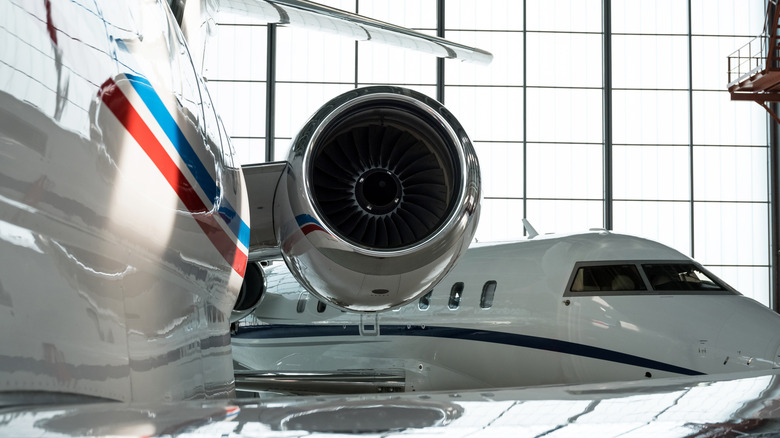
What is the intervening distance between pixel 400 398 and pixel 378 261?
3172mm

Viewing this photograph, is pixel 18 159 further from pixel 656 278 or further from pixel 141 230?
pixel 656 278

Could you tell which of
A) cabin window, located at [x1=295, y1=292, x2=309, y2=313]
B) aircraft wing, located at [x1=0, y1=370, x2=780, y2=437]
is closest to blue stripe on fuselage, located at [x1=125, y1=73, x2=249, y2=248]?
aircraft wing, located at [x1=0, y1=370, x2=780, y2=437]

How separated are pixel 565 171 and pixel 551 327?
11625 mm

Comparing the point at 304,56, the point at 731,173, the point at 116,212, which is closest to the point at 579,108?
the point at 731,173

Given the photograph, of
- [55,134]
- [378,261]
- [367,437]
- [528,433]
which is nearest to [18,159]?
[55,134]

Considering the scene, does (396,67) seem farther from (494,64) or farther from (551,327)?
(551,327)

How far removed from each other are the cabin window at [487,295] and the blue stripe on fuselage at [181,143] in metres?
5.27

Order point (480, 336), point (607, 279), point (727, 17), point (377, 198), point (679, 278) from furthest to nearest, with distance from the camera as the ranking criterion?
point (727, 17) → point (480, 336) → point (607, 279) → point (679, 278) → point (377, 198)

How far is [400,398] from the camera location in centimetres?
149

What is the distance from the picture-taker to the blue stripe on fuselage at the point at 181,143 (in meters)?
2.27

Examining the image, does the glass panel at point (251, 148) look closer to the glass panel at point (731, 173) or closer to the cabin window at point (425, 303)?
the glass panel at point (731, 173)

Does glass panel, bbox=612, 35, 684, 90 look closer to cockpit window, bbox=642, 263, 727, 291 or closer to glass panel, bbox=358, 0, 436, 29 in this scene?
glass panel, bbox=358, 0, 436, 29

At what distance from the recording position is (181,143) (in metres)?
2.60

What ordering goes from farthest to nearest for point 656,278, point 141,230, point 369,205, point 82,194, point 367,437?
1. point 656,278
2. point 369,205
3. point 141,230
4. point 82,194
5. point 367,437
